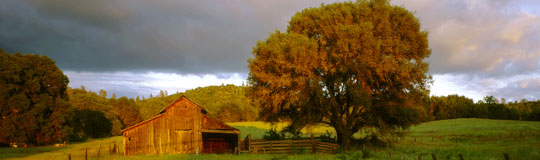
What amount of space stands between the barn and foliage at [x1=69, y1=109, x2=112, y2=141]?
3984 centimetres

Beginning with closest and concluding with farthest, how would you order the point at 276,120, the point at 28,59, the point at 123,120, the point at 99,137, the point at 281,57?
the point at 281,57 → the point at 276,120 → the point at 28,59 → the point at 99,137 → the point at 123,120

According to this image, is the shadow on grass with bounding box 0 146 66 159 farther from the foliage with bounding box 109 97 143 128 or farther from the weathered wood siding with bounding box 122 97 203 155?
the foliage with bounding box 109 97 143 128

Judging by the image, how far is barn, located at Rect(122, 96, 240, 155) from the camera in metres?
32.3

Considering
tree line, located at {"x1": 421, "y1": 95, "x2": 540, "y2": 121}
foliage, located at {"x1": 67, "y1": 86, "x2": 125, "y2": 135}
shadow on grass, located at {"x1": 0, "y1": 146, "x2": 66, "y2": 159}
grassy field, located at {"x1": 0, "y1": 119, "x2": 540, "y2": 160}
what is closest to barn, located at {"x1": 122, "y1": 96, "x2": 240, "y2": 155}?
grassy field, located at {"x1": 0, "y1": 119, "x2": 540, "y2": 160}

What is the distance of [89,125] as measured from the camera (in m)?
74.3

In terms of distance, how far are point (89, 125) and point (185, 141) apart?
5174cm

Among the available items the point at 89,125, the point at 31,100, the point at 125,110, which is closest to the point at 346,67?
the point at 31,100

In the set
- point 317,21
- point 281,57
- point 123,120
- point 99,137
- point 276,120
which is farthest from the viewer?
point 123,120

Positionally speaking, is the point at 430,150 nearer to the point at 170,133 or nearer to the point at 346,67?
the point at 346,67

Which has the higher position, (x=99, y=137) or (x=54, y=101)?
(x=54, y=101)

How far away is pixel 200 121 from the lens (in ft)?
111

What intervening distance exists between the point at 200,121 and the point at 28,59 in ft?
106

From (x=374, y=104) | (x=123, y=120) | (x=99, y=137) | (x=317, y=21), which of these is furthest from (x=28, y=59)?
Answer: (x=123, y=120)

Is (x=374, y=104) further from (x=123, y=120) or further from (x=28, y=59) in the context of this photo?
(x=123, y=120)
